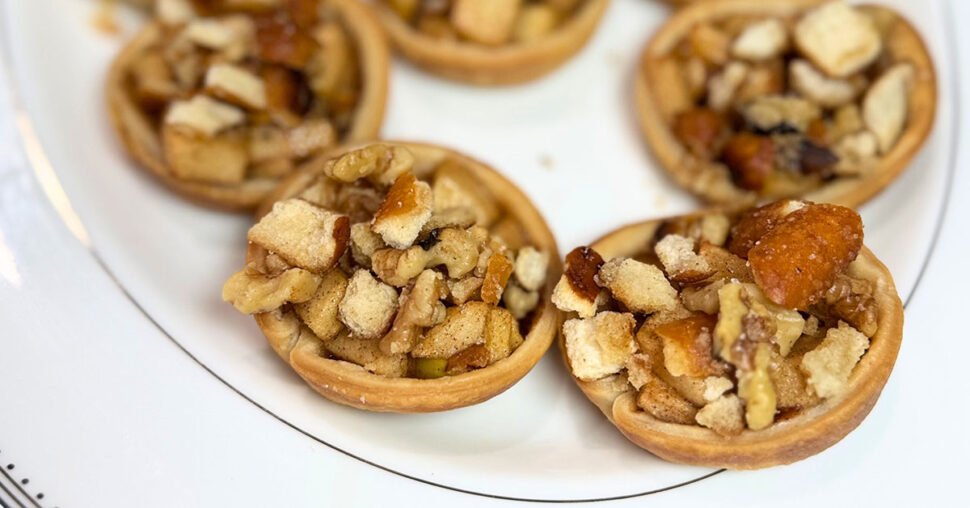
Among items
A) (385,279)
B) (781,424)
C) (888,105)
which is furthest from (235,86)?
(888,105)

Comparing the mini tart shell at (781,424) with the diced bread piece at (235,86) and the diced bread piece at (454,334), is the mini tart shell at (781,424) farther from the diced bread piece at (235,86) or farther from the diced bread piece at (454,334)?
the diced bread piece at (235,86)

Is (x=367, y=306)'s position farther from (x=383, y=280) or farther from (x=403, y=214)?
(x=403, y=214)

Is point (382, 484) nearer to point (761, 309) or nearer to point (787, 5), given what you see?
point (761, 309)

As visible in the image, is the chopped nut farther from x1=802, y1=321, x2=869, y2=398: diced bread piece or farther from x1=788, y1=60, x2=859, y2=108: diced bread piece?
x1=788, y1=60, x2=859, y2=108: diced bread piece

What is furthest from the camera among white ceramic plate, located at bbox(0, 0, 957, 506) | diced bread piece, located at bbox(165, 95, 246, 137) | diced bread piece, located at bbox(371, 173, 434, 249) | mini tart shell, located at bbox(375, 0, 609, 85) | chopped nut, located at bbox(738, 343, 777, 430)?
mini tart shell, located at bbox(375, 0, 609, 85)

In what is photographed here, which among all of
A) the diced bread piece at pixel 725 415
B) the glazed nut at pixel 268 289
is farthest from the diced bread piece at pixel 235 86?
the diced bread piece at pixel 725 415

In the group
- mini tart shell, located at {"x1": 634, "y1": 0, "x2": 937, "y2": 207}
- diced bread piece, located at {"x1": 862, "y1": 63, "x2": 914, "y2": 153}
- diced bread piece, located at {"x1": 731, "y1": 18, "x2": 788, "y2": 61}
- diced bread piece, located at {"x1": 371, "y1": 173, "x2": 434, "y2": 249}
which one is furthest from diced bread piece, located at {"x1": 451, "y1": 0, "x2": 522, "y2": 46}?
diced bread piece, located at {"x1": 862, "y1": 63, "x2": 914, "y2": 153}
